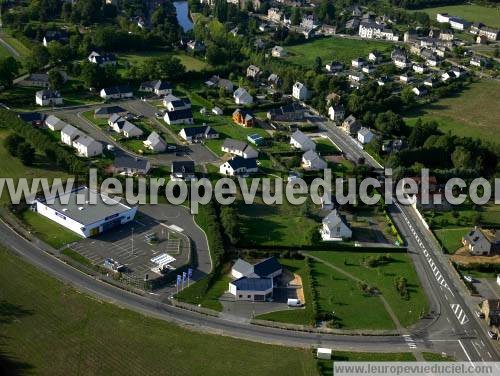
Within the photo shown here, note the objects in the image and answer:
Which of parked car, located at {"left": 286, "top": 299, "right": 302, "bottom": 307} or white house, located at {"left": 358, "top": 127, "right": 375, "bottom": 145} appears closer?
parked car, located at {"left": 286, "top": 299, "right": 302, "bottom": 307}

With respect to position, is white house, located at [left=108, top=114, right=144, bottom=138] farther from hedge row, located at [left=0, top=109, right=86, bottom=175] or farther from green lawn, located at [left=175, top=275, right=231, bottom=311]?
green lawn, located at [left=175, top=275, right=231, bottom=311]

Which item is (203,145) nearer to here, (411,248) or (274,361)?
(411,248)

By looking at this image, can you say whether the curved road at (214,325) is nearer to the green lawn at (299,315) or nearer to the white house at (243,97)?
the green lawn at (299,315)

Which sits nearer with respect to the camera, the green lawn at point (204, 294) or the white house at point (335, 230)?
the green lawn at point (204, 294)

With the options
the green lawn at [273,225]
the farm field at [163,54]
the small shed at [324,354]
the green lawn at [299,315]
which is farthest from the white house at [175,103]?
the small shed at [324,354]

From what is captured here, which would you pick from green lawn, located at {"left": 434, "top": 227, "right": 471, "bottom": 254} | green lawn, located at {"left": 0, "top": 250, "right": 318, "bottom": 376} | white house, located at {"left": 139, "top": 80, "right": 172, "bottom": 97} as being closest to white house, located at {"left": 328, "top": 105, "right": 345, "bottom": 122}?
white house, located at {"left": 139, "top": 80, "right": 172, "bottom": 97}

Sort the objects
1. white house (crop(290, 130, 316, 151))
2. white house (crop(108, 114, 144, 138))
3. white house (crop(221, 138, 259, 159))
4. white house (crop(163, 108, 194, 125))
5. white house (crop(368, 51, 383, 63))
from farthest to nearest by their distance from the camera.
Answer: white house (crop(368, 51, 383, 63)) < white house (crop(163, 108, 194, 125)) < white house (crop(108, 114, 144, 138)) < white house (crop(290, 130, 316, 151)) < white house (crop(221, 138, 259, 159))
